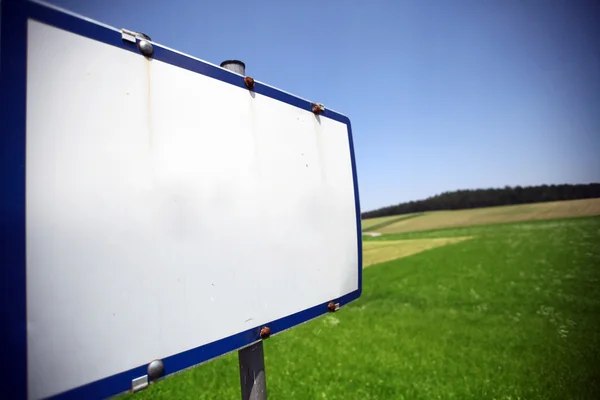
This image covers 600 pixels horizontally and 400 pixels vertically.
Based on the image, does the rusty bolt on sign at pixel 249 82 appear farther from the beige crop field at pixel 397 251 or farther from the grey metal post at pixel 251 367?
the beige crop field at pixel 397 251

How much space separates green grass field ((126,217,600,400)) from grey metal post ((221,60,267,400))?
3557 mm

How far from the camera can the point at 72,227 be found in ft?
3.54

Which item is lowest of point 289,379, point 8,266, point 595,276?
point 595,276

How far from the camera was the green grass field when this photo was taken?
16.4 feet

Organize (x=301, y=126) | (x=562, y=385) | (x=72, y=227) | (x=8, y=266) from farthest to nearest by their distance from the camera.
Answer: (x=562, y=385), (x=301, y=126), (x=72, y=227), (x=8, y=266)

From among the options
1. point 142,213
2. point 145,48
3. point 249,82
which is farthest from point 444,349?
point 145,48

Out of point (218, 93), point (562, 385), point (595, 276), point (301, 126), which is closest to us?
point (218, 93)

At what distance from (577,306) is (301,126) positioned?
13492mm

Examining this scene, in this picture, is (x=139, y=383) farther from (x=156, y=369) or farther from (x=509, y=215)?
(x=509, y=215)

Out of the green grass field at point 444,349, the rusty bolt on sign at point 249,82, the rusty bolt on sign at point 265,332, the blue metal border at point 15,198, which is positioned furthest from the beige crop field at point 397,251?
the blue metal border at point 15,198

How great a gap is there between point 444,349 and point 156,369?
7377mm

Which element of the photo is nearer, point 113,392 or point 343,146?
point 113,392

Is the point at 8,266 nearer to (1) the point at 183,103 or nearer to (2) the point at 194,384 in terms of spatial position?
(1) the point at 183,103

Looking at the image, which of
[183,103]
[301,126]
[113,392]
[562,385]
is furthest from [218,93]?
[562,385]
